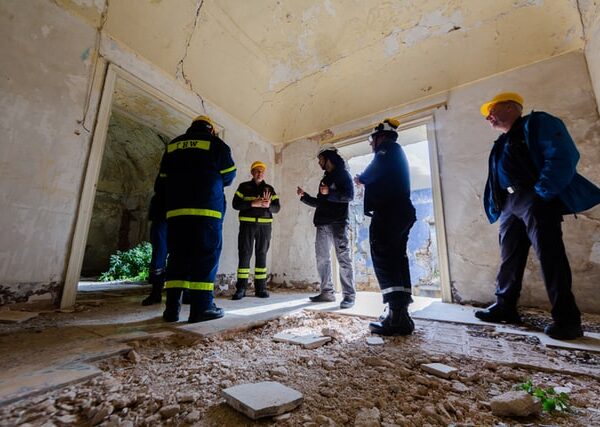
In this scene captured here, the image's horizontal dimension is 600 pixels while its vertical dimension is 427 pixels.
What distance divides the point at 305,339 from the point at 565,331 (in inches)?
63.7

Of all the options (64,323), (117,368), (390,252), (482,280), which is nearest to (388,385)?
(390,252)

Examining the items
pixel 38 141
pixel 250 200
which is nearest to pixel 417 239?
pixel 250 200

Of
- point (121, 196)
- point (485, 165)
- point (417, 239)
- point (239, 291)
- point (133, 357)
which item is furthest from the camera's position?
point (417, 239)

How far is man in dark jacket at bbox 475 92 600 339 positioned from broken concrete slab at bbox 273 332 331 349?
4.85ft

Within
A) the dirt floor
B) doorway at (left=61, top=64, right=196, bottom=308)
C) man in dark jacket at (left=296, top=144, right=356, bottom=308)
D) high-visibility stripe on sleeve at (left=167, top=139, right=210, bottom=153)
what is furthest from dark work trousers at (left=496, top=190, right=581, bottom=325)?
doorway at (left=61, top=64, right=196, bottom=308)

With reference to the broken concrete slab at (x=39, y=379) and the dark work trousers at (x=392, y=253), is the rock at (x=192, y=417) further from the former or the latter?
the dark work trousers at (x=392, y=253)

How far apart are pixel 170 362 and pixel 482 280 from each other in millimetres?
3238

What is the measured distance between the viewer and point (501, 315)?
2.04 m

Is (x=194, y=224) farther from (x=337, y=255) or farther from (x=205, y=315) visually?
(x=337, y=255)

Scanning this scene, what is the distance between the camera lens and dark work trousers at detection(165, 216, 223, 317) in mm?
1882

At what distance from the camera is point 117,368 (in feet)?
3.79

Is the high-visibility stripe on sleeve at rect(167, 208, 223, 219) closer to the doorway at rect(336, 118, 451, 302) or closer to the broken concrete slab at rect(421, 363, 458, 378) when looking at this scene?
the broken concrete slab at rect(421, 363, 458, 378)

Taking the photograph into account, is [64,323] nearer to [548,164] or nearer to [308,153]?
[548,164]

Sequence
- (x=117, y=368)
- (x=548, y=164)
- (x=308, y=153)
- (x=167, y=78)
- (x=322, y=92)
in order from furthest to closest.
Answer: (x=308, y=153) < (x=322, y=92) < (x=167, y=78) < (x=548, y=164) < (x=117, y=368)
